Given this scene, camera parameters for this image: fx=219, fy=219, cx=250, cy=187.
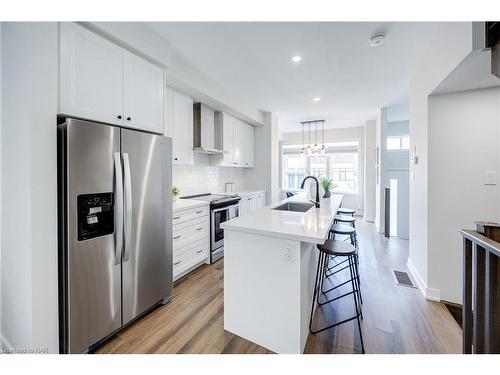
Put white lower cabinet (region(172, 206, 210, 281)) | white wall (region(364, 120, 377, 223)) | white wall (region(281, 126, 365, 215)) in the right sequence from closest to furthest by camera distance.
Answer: white lower cabinet (region(172, 206, 210, 281)) < white wall (region(364, 120, 377, 223)) < white wall (region(281, 126, 365, 215))

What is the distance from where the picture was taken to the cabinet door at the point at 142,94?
1867 millimetres

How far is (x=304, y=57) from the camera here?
2.62 meters

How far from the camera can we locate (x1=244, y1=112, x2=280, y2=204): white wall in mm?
5102

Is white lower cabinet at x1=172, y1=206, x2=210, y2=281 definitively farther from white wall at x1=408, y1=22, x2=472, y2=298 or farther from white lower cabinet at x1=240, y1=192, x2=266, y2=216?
white wall at x1=408, y1=22, x2=472, y2=298

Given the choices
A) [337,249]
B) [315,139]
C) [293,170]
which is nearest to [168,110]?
[337,249]

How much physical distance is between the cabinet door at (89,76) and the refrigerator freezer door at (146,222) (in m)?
0.23

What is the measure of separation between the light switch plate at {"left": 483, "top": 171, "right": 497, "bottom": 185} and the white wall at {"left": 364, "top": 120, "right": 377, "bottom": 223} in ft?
13.4

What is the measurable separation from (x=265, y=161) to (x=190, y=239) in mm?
2876

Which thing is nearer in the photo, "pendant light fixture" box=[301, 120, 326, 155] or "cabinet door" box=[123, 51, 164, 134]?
"cabinet door" box=[123, 51, 164, 134]

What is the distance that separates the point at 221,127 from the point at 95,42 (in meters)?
2.49

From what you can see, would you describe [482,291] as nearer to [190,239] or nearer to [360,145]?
[190,239]

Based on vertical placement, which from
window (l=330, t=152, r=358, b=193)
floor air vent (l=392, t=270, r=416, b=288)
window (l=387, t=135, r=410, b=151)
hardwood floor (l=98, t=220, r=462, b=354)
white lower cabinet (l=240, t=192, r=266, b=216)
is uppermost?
window (l=387, t=135, r=410, b=151)

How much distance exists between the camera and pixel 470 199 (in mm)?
2154

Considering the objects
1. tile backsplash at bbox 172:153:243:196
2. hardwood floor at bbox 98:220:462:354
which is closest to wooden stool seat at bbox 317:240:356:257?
hardwood floor at bbox 98:220:462:354
